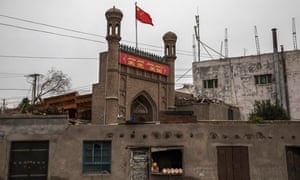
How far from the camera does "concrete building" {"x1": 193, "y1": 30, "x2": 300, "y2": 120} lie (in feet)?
88.0

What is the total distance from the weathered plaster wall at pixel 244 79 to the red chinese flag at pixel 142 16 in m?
8.13

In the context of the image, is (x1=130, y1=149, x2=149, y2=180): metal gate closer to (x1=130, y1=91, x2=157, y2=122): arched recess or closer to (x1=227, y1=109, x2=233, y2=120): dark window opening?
(x1=130, y1=91, x2=157, y2=122): arched recess

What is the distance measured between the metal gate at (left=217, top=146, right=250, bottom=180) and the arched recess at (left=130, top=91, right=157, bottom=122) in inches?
486

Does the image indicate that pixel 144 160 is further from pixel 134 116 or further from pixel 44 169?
pixel 134 116

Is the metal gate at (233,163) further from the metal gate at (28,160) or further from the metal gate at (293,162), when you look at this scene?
the metal gate at (28,160)

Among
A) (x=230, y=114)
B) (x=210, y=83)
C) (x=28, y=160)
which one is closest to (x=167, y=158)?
(x=28, y=160)

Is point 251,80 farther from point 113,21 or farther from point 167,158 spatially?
point 167,158

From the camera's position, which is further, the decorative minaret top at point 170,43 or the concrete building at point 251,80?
the concrete building at point 251,80

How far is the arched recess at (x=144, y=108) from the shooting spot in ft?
80.7

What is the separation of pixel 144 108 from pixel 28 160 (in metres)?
13.6

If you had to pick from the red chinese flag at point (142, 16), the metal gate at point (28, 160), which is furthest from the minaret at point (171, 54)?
the metal gate at point (28, 160)

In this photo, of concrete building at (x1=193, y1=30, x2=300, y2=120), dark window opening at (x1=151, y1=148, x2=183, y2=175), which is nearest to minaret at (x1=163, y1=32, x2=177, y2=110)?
concrete building at (x1=193, y1=30, x2=300, y2=120)

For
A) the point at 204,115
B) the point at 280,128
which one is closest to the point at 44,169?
the point at 280,128

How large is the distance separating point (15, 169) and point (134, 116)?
41.5 ft
